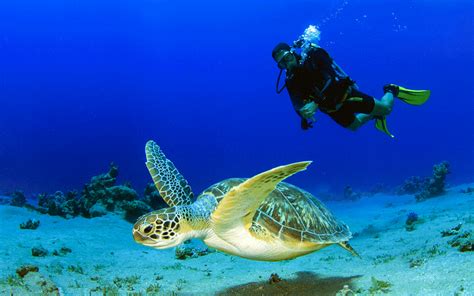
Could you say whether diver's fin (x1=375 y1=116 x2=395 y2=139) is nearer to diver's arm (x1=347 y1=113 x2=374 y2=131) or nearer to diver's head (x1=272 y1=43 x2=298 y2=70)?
diver's arm (x1=347 y1=113 x2=374 y2=131)

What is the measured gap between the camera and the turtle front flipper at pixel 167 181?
181 inches

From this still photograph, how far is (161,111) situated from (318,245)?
371 feet

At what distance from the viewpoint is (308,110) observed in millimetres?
5578

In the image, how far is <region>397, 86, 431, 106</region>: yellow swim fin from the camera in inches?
282

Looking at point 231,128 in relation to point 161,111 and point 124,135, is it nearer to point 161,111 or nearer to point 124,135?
point 161,111

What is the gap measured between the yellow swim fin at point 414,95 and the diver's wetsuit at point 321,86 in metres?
1.70

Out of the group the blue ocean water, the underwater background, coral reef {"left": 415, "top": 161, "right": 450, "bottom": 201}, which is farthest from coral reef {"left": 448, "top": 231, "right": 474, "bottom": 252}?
the blue ocean water

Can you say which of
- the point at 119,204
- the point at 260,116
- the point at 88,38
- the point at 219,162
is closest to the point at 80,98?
the point at 88,38

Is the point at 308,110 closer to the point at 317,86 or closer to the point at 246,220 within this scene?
the point at 317,86

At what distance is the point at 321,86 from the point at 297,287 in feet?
11.8

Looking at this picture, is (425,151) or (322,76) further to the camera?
(425,151)

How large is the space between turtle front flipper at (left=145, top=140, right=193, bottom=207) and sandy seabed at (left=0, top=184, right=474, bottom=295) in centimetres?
119

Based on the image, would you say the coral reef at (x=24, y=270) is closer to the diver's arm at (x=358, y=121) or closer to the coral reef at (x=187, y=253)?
the coral reef at (x=187, y=253)

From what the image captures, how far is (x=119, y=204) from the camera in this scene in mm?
10461
